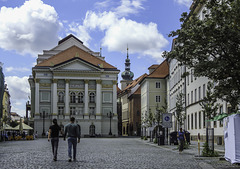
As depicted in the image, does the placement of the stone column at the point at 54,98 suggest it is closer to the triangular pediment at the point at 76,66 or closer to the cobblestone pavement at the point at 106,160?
the triangular pediment at the point at 76,66

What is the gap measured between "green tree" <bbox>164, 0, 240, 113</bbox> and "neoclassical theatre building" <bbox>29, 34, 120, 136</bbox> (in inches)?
3116

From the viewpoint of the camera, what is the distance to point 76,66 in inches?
3814

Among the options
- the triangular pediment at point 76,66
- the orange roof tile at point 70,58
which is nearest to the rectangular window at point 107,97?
the orange roof tile at point 70,58

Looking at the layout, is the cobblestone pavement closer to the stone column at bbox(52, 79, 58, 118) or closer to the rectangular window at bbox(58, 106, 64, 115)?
the stone column at bbox(52, 79, 58, 118)

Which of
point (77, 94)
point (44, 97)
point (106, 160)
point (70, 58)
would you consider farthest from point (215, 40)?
point (70, 58)

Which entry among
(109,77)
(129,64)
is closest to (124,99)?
(109,77)

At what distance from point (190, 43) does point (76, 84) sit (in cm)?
8257

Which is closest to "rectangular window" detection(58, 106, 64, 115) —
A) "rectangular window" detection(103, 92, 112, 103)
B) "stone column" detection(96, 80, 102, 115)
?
"stone column" detection(96, 80, 102, 115)

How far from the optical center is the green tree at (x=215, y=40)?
15.9 meters

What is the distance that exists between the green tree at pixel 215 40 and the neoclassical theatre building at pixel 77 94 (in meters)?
79.2

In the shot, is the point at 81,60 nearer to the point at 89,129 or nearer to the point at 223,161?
the point at 89,129

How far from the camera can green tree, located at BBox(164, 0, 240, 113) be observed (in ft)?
52.1

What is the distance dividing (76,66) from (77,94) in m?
6.34

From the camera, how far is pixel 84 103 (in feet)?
324
